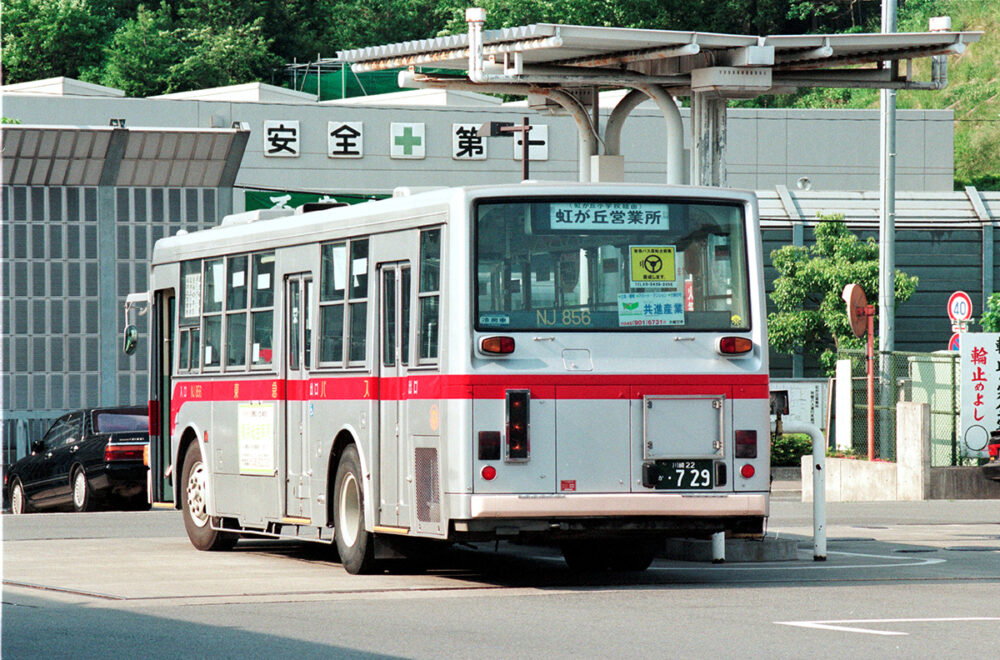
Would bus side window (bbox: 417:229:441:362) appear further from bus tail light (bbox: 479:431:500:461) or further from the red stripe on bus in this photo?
bus tail light (bbox: 479:431:500:461)

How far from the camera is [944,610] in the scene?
37.9 ft

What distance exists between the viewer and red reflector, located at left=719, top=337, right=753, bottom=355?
509 inches

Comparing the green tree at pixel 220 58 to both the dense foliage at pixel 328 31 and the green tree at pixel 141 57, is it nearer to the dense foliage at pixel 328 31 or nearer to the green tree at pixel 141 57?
the dense foliage at pixel 328 31

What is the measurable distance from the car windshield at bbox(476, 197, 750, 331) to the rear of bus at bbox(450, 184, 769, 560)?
0.01 metres

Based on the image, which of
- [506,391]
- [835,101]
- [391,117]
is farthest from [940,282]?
[506,391]

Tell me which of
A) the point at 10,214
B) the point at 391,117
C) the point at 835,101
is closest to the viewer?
the point at 10,214

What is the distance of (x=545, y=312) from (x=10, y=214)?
1091 inches

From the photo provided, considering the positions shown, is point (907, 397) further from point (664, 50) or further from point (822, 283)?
point (822, 283)

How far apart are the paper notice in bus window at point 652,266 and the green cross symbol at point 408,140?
32639 millimetres

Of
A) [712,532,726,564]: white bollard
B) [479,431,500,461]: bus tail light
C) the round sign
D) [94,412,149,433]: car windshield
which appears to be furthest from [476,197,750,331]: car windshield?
the round sign

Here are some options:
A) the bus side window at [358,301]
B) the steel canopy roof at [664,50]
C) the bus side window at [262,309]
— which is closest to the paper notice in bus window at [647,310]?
the bus side window at [358,301]

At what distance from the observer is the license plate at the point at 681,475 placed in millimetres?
12719

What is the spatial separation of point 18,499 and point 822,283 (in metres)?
21.8

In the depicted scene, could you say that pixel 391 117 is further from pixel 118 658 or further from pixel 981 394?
pixel 118 658
